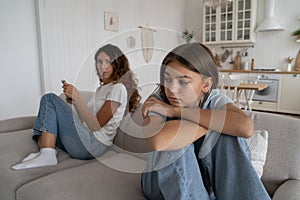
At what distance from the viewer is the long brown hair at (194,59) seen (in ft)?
2.71

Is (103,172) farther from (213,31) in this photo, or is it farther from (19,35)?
(213,31)

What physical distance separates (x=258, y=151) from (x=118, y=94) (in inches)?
30.0

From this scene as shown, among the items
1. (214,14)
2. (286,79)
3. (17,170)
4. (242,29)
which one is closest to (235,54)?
(242,29)

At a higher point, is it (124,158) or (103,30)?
(103,30)

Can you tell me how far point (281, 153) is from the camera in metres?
0.95

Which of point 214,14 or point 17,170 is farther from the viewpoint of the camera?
point 214,14

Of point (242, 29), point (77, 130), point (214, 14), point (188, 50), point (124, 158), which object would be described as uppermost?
point (214, 14)

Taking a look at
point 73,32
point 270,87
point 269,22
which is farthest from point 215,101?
point 269,22

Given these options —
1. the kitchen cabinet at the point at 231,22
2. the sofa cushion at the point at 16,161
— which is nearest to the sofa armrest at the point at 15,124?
the sofa cushion at the point at 16,161

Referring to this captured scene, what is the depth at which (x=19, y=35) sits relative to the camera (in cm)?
283

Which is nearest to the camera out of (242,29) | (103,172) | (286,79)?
(103,172)

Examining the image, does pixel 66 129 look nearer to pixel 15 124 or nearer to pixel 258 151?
pixel 15 124

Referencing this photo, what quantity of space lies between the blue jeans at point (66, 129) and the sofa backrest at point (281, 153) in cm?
89

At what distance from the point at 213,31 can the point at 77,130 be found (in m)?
4.45
